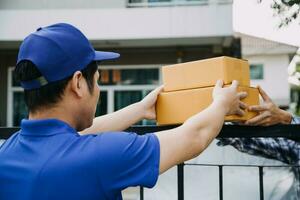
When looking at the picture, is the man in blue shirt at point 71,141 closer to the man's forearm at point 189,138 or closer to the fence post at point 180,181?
the man's forearm at point 189,138

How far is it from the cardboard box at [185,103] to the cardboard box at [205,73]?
1.1 inches

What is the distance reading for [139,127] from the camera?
1.88 m

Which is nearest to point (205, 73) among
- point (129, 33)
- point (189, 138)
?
point (189, 138)

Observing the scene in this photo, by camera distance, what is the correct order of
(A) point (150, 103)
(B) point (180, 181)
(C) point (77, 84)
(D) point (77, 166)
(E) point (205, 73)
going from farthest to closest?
1. (B) point (180, 181)
2. (A) point (150, 103)
3. (E) point (205, 73)
4. (C) point (77, 84)
5. (D) point (77, 166)

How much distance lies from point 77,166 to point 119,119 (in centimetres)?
58

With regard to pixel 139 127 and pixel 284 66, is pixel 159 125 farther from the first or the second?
pixel 284 66

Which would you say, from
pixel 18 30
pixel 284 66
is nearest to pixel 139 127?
pixel 18 30

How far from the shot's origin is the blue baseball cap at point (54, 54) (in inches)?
51.3

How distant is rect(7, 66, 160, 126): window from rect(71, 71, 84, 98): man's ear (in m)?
9.20

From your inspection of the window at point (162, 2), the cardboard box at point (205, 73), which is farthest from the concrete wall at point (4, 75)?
the cardboard box at point (205, 73)

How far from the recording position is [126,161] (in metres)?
1.25

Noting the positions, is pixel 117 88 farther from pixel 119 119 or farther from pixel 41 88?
pixel 41 88

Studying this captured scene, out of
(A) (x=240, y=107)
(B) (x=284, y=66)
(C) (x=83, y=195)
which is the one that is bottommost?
(B) (x=284, y=66)

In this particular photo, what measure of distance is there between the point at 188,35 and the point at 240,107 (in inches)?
320
